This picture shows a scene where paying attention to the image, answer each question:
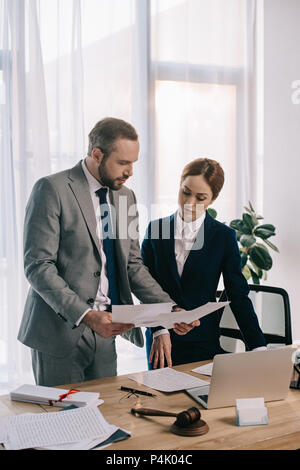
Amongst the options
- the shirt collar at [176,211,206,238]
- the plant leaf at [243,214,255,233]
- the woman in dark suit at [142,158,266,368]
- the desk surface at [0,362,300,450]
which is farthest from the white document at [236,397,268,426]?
the plant leaf at [243,214,255,233]

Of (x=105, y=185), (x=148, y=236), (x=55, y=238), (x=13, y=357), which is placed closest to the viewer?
(x=55, y=238)

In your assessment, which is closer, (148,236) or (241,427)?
(241,427)

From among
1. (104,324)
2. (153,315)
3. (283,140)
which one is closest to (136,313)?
(153,315)

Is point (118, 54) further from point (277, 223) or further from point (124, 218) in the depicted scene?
point (124, 218)

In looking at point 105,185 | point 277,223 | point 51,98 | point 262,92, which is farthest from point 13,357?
point 262,92

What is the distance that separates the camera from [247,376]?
175cm

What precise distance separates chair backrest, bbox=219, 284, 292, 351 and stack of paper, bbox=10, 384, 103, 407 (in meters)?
1.03

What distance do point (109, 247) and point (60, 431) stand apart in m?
0.95

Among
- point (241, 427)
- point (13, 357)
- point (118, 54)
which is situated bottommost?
point (13, 357)

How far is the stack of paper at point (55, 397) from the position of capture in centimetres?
174

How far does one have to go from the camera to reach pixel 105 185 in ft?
7.66

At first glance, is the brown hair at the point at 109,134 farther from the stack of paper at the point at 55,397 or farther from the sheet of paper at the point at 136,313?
the stack of paper at the point at 55,397

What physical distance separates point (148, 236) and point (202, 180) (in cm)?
34

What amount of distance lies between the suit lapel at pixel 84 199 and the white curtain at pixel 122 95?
1721mm
